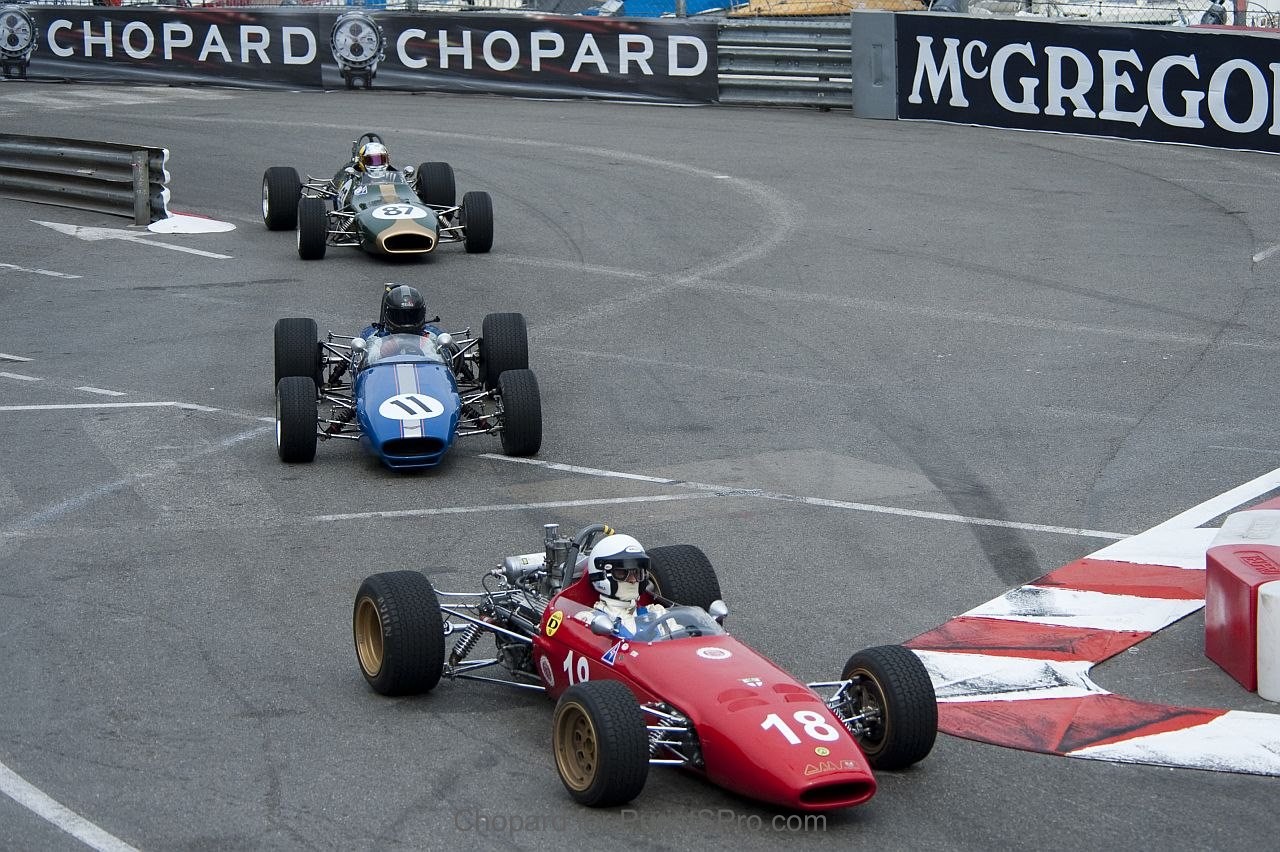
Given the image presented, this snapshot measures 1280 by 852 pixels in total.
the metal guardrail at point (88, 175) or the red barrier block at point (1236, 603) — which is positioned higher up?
the metal guardrail at point (88, 175)

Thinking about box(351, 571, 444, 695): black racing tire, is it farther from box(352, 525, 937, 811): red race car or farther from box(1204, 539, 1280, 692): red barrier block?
box(1204, 539, 1280, 692): red barrier block

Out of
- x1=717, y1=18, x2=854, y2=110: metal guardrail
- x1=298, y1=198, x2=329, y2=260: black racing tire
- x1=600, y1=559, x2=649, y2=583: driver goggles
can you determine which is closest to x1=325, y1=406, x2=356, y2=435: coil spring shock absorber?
x1=600, y1=559, x2=649, y2=583: driver goggles

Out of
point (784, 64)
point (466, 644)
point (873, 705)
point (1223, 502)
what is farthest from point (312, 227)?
point (873, 705)

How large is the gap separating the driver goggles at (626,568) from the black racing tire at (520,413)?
472 cm

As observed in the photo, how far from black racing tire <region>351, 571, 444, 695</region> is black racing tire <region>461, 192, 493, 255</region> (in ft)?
40.4

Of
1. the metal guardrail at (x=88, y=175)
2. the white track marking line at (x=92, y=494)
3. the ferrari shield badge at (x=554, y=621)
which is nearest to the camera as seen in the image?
the ferrari shield badge at (x=554, y=621)

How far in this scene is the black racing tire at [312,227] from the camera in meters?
19.9

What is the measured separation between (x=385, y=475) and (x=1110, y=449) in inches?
224

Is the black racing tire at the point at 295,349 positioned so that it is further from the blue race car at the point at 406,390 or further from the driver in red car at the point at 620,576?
the driver in red car at the point at 620,576

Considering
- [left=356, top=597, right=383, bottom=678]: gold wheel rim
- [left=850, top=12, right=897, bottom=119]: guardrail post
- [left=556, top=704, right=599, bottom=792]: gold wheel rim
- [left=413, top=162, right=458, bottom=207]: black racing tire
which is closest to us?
[left=556, top=704, right=599, bottom=792]: gold wheel rim

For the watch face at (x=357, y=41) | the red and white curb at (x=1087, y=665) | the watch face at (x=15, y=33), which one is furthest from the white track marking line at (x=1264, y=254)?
the watch face at (x=15, y=33)

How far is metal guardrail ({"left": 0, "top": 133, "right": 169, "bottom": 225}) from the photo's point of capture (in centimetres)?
2239

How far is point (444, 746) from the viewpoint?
7.75 meters

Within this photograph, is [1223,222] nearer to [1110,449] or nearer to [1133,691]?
[1110,449]
